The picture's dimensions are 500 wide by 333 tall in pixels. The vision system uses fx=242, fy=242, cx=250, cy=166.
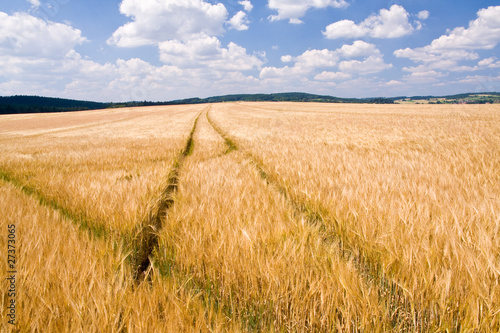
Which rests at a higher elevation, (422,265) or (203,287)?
(422,265)

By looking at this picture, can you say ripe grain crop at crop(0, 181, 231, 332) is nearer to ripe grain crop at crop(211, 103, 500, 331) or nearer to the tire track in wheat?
the tire track in wheat

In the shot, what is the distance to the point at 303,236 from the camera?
53.5 inches

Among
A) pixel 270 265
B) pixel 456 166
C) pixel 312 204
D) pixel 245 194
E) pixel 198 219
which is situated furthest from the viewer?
pixel 456 166

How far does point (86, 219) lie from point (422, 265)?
217 cm

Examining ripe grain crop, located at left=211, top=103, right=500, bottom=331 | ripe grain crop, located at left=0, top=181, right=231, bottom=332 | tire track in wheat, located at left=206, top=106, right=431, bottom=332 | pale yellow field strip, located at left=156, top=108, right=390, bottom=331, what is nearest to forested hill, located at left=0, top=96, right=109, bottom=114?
ripe grain crop, located at left=0, top=181, right=231, bottom=332

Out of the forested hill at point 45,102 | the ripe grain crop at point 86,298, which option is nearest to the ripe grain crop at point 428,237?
the ripe grain crop at point 86,298

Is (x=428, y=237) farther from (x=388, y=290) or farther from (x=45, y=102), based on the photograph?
(x=45, y=102)

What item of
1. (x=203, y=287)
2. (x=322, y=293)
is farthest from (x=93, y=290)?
(x=322, y=293)

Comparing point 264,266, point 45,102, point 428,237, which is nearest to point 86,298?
point 264,266

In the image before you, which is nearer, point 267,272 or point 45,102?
point 267,272

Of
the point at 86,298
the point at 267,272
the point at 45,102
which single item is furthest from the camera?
the point at 45,102

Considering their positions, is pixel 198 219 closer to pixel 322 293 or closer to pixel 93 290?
pixel 93 290

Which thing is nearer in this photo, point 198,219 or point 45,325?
point 45,325

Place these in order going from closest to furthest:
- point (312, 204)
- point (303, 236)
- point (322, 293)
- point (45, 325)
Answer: point (45, 325) < point (322, 293) < point (303, 236) < point (312, 204)
